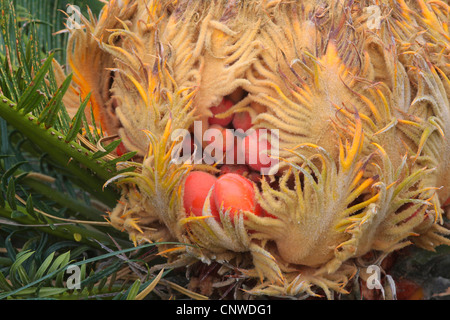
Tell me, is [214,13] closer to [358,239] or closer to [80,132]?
[80,132]

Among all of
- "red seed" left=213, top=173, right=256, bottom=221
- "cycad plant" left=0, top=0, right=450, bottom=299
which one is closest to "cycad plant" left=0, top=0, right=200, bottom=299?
"cycad plant" left=0, top=0, right=450, bottom=299

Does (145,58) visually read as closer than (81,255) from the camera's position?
Yes

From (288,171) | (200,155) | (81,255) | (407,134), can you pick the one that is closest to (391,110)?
(407,134)

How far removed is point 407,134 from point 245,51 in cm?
25

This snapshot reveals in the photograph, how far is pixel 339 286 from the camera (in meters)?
0.65

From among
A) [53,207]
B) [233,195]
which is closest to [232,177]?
[233,195]

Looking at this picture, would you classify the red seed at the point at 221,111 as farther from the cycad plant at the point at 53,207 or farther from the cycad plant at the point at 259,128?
the cycad plant at the point at 53,207

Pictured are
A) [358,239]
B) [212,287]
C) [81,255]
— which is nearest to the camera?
[358,239]

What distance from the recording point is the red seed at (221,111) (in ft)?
2.27

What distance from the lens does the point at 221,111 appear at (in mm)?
692

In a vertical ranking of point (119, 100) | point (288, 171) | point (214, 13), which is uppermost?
point (214, 13)

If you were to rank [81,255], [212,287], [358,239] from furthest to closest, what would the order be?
[81,255] < [212,287] < [358,239]

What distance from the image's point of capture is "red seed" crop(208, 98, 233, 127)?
0.69 m

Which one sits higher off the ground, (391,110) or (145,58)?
(145,58)
